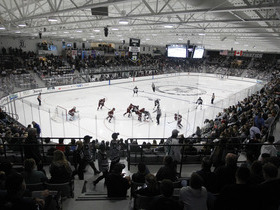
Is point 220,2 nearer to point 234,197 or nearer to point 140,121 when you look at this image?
point 234,197

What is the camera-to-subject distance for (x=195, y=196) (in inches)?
93.8

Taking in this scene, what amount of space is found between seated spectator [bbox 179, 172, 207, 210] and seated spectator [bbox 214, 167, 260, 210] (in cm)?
16

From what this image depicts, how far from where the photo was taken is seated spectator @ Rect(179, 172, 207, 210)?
93.4 inches

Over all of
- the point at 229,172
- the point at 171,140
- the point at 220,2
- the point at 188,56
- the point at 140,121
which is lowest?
the point at 140,121

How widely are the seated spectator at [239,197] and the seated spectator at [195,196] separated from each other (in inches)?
6.3

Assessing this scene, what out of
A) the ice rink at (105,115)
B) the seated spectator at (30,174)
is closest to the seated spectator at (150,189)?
the seated spectator at (30,174)

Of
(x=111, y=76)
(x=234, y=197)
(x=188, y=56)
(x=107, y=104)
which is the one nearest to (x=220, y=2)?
(x=234, y=197)

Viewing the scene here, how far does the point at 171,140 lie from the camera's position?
16.4 feet

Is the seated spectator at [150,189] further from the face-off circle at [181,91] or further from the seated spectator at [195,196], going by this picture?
the face-off circle at [181,91]

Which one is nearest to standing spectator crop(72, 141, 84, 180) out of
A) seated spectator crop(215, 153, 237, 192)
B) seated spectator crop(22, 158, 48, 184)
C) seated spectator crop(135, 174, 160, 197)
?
seated spectator crop(22, 158, 48, 184)

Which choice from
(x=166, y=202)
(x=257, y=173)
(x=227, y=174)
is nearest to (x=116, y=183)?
(x=166, y=202)

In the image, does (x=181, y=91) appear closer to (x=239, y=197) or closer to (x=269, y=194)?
(x=269, y=194)

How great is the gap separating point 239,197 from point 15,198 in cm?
233

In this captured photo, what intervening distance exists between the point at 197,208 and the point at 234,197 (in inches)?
16.6
